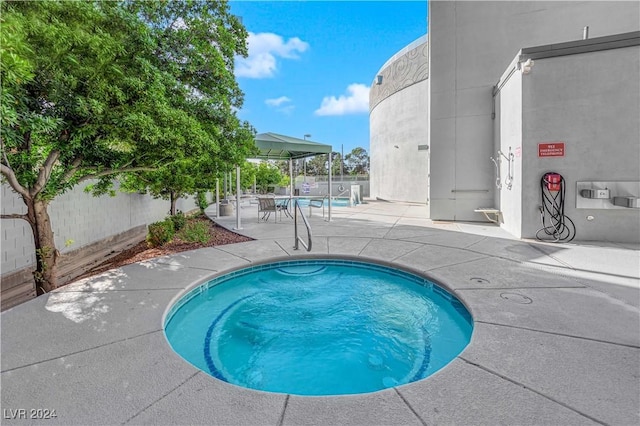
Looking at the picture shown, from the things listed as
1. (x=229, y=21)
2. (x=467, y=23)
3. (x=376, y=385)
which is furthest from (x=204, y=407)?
(x=467, y=23)

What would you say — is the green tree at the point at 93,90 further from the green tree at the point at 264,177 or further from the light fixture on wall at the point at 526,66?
the green tree at the point at 264,177

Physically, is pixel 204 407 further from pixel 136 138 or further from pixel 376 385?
pixel 136 138

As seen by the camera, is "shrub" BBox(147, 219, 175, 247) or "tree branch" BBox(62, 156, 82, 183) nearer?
"tree branch" BBox(62, 156, 82, 183)

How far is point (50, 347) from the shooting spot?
7.04 ft

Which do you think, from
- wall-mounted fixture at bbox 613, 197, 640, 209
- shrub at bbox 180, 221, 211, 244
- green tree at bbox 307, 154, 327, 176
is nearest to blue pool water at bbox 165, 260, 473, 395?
shrub at bbox 180, 221, 211, 244

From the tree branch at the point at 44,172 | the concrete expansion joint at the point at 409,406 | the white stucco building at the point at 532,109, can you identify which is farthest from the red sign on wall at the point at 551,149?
the tree branch at the point at 44,172

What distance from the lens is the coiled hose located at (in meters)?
5.45

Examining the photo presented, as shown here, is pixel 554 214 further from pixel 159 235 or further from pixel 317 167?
pixel 317 167

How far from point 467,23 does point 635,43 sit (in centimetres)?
387

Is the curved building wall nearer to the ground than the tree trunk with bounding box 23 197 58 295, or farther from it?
farther from it

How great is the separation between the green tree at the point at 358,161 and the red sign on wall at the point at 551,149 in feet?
136

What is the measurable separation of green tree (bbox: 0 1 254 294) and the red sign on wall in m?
5.82

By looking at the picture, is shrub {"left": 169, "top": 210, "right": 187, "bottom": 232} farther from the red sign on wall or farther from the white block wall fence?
the red sign on wall

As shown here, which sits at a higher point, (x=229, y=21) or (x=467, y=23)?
(x=467, y=23)
